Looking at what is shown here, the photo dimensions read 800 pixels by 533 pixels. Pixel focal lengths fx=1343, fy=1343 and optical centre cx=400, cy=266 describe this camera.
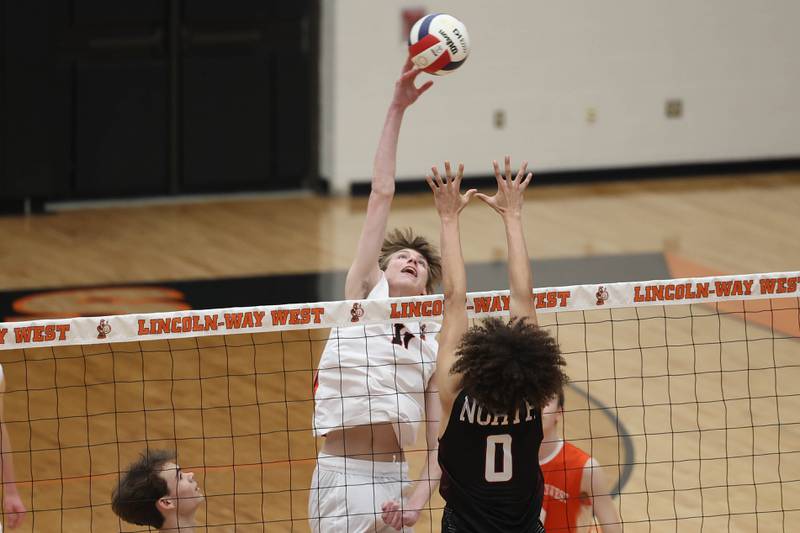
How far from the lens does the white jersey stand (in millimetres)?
5332

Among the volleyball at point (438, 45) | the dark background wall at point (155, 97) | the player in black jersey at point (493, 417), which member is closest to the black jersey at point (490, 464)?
the player in black jersey at point (493, 417)

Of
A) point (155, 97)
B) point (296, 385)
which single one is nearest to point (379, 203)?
point (296, 385)

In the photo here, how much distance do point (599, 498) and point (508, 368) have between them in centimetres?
139

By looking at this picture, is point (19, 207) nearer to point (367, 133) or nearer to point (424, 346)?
point (367, 133)

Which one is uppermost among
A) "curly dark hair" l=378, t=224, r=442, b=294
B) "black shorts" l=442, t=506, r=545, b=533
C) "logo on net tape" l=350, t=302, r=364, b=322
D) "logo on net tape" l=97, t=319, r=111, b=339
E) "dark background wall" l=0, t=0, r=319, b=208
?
"dark background wall" l=0, t=0, r=319, b=208

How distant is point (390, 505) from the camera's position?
5.16 metres

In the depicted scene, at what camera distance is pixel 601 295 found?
226 inches

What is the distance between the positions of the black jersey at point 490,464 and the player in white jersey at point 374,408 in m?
0.72

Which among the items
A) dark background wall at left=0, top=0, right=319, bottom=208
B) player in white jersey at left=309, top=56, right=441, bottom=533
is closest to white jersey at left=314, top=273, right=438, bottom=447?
player in white jersey at left=309, top=56, right=441, bottom=533

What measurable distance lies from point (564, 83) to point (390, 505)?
11.3m

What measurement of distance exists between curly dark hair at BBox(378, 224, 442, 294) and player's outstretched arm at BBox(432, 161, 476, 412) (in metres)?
0.70

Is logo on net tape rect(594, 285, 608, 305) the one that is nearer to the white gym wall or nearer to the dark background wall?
the white gym wall

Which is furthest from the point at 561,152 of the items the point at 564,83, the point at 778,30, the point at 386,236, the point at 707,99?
the point at 386,236

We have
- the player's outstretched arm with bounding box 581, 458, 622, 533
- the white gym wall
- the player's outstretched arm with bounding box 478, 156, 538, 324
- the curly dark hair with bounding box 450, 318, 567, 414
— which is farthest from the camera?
the white gym wall
